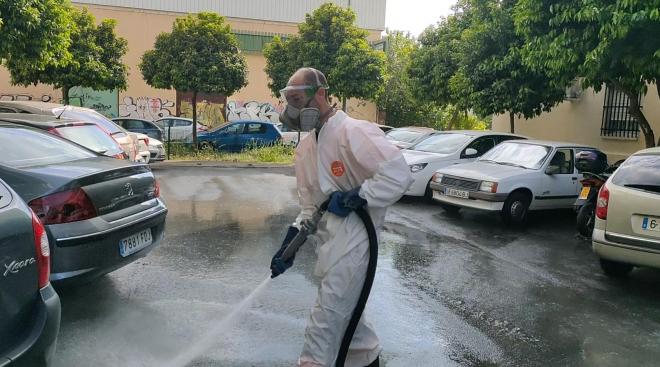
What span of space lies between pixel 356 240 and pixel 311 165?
0.57m

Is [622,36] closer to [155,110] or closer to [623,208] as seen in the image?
[623,208]

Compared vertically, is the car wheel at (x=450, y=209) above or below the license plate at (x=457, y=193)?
below

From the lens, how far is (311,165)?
11.4 feet

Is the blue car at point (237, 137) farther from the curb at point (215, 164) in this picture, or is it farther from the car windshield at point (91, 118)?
the car windshield at point (91, 118)

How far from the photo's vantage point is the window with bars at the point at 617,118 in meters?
14.7

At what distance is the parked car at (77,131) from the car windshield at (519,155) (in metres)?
6.26

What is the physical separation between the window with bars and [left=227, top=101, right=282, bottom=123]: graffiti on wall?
1839 cm

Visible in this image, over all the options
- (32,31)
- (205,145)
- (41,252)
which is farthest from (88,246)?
(205,145)

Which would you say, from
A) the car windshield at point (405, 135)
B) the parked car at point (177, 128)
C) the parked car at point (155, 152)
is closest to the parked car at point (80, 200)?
the car windshield at point (405, 135)

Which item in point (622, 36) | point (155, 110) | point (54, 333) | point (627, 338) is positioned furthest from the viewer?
point (155, 110)

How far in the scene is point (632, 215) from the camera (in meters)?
5.60

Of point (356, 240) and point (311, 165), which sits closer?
point (356, 240)

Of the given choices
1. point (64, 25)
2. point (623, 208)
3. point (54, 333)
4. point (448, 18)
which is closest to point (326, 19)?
point (448, 18)

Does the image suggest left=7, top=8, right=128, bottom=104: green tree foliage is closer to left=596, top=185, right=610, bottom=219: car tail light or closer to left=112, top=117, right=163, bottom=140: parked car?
left=112, top=117, right=163, bottom=140: parked car
